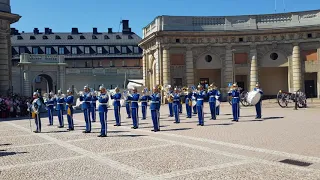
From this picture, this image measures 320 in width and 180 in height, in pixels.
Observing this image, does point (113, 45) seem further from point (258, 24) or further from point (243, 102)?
point (243, 102)

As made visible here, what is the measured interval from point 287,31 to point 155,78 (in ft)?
43.8

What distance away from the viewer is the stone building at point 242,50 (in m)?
33.2

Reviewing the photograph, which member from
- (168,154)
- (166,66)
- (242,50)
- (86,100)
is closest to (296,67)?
(242,50)

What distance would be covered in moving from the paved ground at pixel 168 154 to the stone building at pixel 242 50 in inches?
811

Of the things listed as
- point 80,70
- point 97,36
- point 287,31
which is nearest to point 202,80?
point 287,31

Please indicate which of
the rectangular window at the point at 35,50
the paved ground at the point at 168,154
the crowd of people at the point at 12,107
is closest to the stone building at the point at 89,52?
the rectangular window at the point at 35,50

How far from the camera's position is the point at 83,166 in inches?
331

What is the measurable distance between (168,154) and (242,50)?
2676 cm

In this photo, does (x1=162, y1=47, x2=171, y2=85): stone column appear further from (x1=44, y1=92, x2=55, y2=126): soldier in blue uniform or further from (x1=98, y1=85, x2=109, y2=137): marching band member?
(x1=98, y1=85, x2=109, y2=137): marching band member

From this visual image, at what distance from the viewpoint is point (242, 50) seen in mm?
34562

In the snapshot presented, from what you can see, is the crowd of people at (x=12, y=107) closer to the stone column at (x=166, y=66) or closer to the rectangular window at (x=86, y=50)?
the stone column at (x=166, y=66)

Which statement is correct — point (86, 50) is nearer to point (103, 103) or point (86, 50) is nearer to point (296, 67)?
point (296, 67)

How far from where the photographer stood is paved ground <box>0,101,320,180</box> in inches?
298

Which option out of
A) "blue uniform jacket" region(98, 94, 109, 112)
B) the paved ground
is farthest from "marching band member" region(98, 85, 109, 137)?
the paved ground
